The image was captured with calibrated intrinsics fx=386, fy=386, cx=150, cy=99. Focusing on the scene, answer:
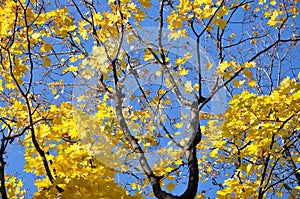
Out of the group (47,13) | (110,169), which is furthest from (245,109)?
(47,13)

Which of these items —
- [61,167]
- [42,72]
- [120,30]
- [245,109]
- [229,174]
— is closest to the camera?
[61,167]

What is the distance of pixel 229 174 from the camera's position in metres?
4.89

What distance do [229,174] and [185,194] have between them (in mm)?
1559

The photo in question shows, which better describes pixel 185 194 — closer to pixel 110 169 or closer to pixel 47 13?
pixel 110 169

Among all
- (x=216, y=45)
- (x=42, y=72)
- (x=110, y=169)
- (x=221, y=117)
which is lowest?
(x=110, y=169)

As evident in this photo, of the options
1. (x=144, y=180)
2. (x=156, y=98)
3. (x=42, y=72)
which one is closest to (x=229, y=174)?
(x=144, y=180)

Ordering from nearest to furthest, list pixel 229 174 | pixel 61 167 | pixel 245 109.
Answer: pixel 61 167 → pixel 245 109 → pixel 229 174

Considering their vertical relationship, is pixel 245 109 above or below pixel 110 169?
above

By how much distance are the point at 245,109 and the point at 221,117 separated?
374mm

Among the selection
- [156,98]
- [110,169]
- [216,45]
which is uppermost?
[216,45]

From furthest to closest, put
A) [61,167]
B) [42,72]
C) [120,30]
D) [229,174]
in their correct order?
[229,174] → [42,72] → [120,30] → [61,167]

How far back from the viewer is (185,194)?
11.5 feet

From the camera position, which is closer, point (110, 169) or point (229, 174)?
point (110, 169)

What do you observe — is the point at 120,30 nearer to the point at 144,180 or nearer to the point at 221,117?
the point at 221,117
